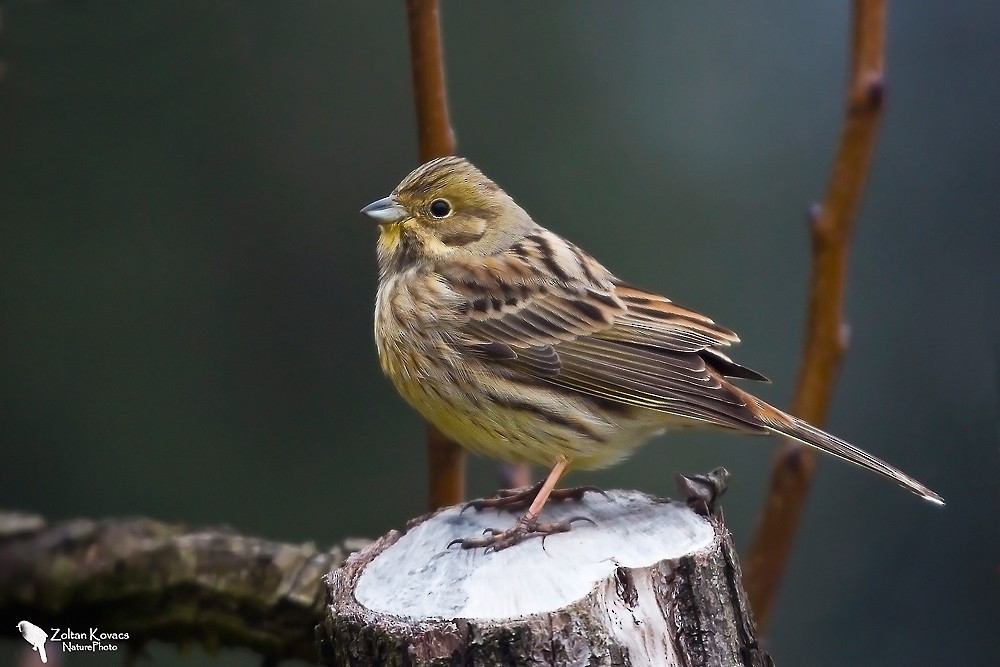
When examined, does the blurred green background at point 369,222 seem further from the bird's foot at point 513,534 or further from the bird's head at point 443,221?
the bird's foot at point 513,534

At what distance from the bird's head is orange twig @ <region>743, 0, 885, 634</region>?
5.43 ft

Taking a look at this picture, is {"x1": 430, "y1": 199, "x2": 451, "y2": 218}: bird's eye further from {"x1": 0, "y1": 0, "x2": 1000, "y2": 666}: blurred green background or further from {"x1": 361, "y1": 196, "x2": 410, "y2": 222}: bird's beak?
{"x1": 0, "y1": 0, "x2": 1000, "y2": 666}: blurred green background

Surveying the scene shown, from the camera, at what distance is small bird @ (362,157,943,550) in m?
4.66

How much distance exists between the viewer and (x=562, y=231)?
29.3ft

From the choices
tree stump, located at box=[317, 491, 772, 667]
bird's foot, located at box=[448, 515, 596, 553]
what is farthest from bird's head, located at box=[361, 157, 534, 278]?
tree stump, located at box=[317, 491, 772, 667]

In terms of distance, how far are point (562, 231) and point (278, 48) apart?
2.49 metres

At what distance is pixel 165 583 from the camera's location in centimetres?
500

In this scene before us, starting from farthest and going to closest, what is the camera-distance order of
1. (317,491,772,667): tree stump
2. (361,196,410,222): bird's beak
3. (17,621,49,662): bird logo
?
(361,196,410,222): bird's beak → (17,621,49,662): bird logo → (317,491,772,667): tree stump

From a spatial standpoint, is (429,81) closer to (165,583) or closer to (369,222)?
(165,583)

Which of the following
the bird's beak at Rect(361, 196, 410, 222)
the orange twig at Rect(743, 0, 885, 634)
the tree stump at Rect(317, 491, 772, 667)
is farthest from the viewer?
the bird's beak at Rect(361, 196, 410, 222)

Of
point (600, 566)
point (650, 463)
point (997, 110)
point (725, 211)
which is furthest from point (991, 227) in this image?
point (600, 566)

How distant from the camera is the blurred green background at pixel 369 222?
335 inches

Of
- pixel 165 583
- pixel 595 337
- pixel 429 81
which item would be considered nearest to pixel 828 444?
pixel 595 337

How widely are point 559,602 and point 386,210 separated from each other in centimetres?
234
